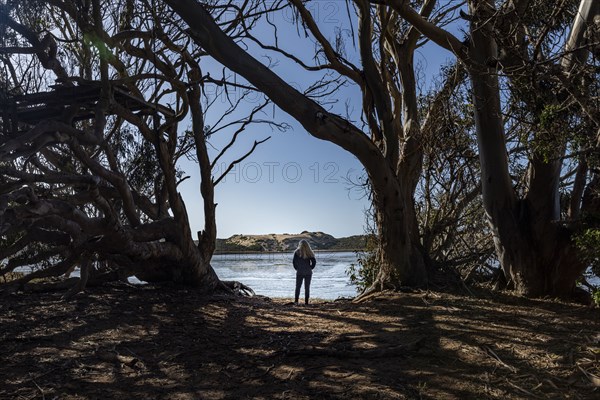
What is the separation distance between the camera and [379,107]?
812 cm

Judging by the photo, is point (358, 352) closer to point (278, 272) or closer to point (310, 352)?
point (310, 352)

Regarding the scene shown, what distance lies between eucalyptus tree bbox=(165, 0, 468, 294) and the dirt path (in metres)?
1.10

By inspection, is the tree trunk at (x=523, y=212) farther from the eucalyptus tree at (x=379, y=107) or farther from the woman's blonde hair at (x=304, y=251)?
the woman's blonde hair at (x=304, y=251)

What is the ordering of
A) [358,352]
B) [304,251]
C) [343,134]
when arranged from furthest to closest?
[304,251]
[343,134]
[358,352]

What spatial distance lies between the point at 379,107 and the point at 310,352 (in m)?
4.88

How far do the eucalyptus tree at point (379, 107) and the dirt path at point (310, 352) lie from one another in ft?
3.62

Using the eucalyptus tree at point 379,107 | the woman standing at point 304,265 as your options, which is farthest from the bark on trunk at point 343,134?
the woman standing at point 304,265

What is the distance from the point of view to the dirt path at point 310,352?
3.62 meters

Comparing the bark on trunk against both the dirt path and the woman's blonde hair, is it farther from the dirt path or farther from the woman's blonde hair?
the woman's blonde hair

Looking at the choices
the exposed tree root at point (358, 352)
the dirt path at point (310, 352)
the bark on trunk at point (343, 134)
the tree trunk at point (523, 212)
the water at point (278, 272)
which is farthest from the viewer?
the water at point (278, 272)

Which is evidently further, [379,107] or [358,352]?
[379,107]

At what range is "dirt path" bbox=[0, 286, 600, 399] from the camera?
11.9ft

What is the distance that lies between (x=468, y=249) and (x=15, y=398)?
8.53m

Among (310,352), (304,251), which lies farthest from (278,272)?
(310,352)
